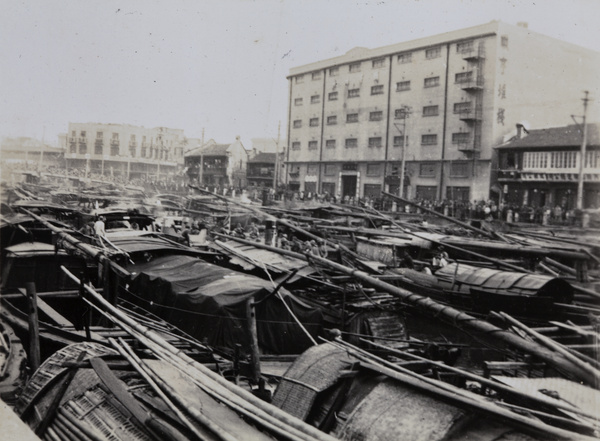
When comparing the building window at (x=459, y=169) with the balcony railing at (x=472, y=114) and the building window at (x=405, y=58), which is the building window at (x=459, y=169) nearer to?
the balcony railing at (x=472, y=114)

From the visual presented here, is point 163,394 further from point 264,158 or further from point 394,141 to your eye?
point 264,158

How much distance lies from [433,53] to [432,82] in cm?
269

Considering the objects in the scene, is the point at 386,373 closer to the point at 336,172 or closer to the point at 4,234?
the point at 4,234

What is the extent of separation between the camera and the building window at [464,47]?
4497 centimetres

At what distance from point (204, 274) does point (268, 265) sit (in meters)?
2.25

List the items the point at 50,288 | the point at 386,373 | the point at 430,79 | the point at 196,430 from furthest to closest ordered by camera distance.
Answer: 1. the point at 430,79
2. the point at 50,288
3. the point at 386,373
4. the point at 196,430

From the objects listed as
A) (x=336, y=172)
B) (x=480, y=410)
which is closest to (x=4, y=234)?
(x=480, y=410)

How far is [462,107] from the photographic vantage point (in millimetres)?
45906

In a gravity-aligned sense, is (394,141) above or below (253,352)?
above

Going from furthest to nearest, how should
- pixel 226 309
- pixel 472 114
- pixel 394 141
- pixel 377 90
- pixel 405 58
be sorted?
pixel 377 90 < pixel 394 141 < pixel 405 58 < pixel 472 114 < pixel 226 309

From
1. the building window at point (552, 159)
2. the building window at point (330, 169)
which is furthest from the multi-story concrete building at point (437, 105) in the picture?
the building window at point (552, 159)

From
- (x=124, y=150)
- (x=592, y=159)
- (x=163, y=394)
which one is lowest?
(x=163, y=394)

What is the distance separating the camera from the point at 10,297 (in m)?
13.7

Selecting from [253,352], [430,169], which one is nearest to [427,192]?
[430,169]
